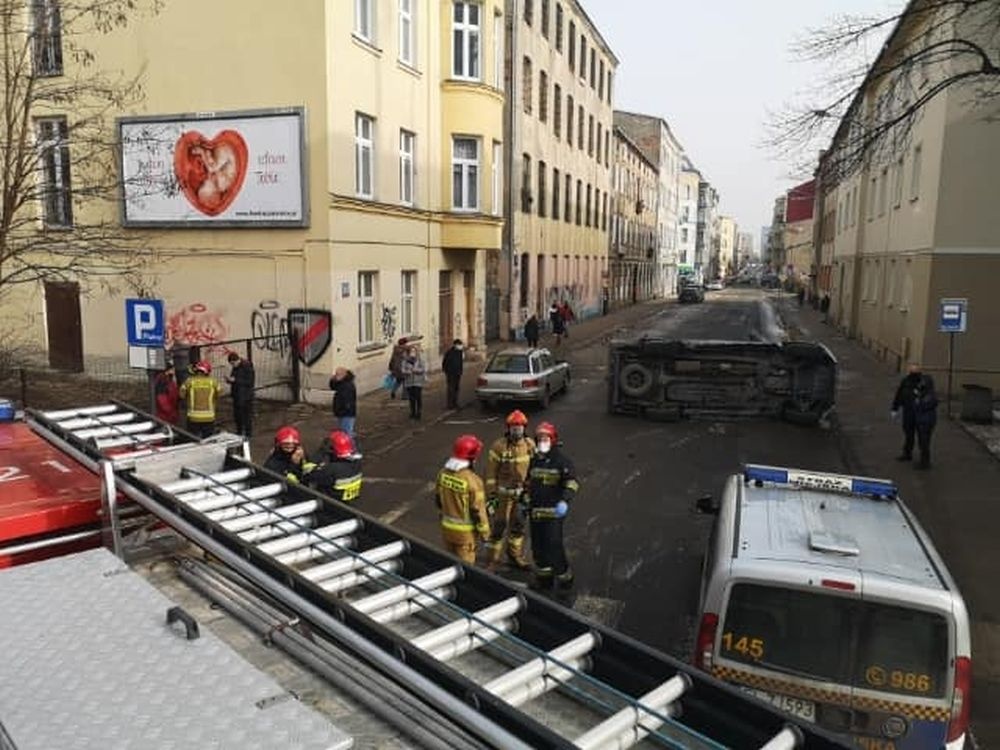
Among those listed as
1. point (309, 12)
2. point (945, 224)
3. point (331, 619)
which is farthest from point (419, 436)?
point (945, 224)

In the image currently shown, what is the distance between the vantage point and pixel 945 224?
19.9 meters

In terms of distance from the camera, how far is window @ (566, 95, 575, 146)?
38.7 metres

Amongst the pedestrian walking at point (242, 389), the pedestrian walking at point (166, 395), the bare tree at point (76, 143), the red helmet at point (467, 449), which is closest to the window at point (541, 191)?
the bare tree at point (76, 143)

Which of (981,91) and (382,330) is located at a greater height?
(981,91)

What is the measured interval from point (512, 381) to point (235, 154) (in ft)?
25.1

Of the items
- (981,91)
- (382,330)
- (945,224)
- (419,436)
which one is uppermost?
(981,91)

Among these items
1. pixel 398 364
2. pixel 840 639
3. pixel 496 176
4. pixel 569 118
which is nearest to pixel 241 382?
pixel 398 364

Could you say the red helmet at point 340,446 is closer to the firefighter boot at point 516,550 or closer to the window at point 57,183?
the firefighter boot at point 516,550

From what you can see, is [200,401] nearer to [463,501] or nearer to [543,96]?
[463,501]

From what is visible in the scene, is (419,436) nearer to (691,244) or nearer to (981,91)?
(981,91)

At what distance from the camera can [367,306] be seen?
1936cm

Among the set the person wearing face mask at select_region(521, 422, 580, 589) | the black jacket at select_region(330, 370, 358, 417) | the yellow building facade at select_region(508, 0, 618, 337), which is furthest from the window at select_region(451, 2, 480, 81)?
the person wearing face mask at select_region(521, 422, 580, 589)

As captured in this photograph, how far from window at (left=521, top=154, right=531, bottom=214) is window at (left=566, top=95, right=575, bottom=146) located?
7.65 meters

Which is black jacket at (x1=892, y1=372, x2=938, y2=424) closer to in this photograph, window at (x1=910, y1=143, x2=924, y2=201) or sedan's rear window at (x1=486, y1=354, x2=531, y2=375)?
sedan's rear window at (x1=486, y1=354, x2=531, y2=375)
